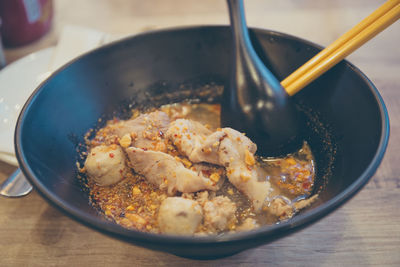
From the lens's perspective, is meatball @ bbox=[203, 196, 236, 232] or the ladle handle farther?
the ladle handle

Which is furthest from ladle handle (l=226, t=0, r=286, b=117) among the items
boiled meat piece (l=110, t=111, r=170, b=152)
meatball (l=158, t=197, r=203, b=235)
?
meatball (l=158, t=197, r=203, b=235)

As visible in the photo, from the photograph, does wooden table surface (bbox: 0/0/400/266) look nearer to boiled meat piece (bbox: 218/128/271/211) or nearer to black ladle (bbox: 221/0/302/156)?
boiled meat piece (bbox: 218/128/271/211)

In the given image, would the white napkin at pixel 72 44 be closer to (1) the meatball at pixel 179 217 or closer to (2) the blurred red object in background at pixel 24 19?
(2) the blurred red object in background at pixel 24 19

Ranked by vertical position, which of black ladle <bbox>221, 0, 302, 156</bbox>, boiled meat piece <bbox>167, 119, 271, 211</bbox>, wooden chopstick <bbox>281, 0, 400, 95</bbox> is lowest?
boiled meat piece <bbox>167, 119, 271, 211</bbox>

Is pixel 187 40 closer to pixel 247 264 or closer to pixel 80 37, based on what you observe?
pixel 80 37

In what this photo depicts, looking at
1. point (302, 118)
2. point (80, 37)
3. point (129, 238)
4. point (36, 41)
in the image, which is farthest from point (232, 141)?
point (36, 41)

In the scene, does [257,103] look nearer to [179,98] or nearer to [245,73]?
[245,73]

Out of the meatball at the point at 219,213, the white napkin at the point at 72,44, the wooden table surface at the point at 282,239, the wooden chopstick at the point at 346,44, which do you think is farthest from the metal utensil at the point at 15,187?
the wooden chopstick at the point at 346,44
